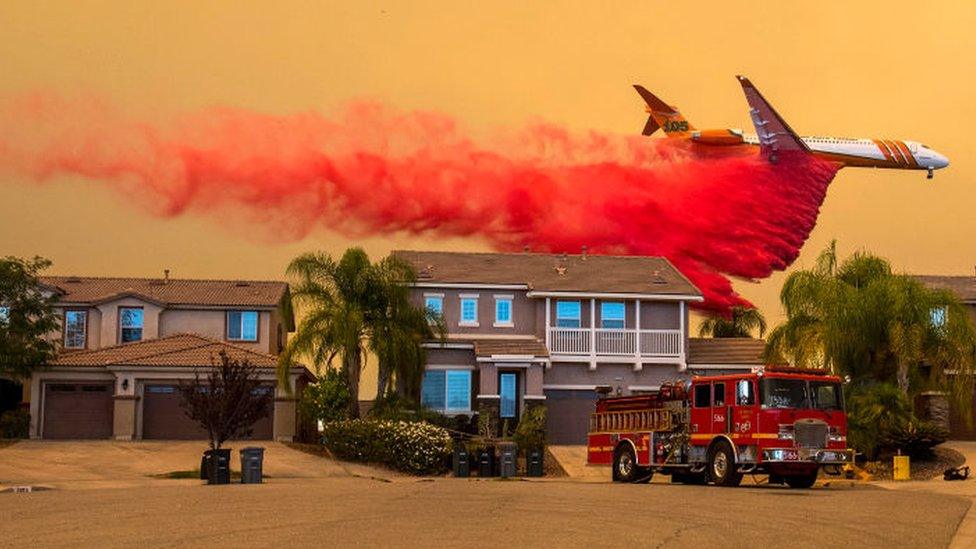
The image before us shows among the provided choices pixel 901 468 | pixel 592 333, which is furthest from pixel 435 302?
pixel 901 468

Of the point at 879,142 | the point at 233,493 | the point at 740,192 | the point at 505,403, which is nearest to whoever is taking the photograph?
the point at 233,493

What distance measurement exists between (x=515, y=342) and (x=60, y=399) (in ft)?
57.6

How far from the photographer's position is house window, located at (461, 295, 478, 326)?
5825 centimetres

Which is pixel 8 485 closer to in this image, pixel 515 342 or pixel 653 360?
pixel 515 342

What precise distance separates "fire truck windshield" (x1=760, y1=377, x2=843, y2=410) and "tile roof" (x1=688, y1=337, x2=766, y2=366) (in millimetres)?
20933

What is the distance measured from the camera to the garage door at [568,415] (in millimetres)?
56375

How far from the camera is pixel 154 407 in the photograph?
54.7 m

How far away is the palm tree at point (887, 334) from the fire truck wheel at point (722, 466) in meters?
11.8

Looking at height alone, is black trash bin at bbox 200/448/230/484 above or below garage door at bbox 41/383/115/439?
below

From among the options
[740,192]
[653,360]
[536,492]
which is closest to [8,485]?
[536,492]

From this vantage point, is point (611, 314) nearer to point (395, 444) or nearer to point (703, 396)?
point (395, 444)

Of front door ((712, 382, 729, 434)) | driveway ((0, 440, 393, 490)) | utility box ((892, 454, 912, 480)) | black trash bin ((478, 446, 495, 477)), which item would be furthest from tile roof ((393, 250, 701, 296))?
front door ((712, 382, 729, 434))

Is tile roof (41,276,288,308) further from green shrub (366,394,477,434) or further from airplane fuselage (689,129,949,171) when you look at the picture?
airplane fuselage (689,129,949,171)

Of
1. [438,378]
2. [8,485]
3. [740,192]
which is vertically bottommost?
[8,485]
